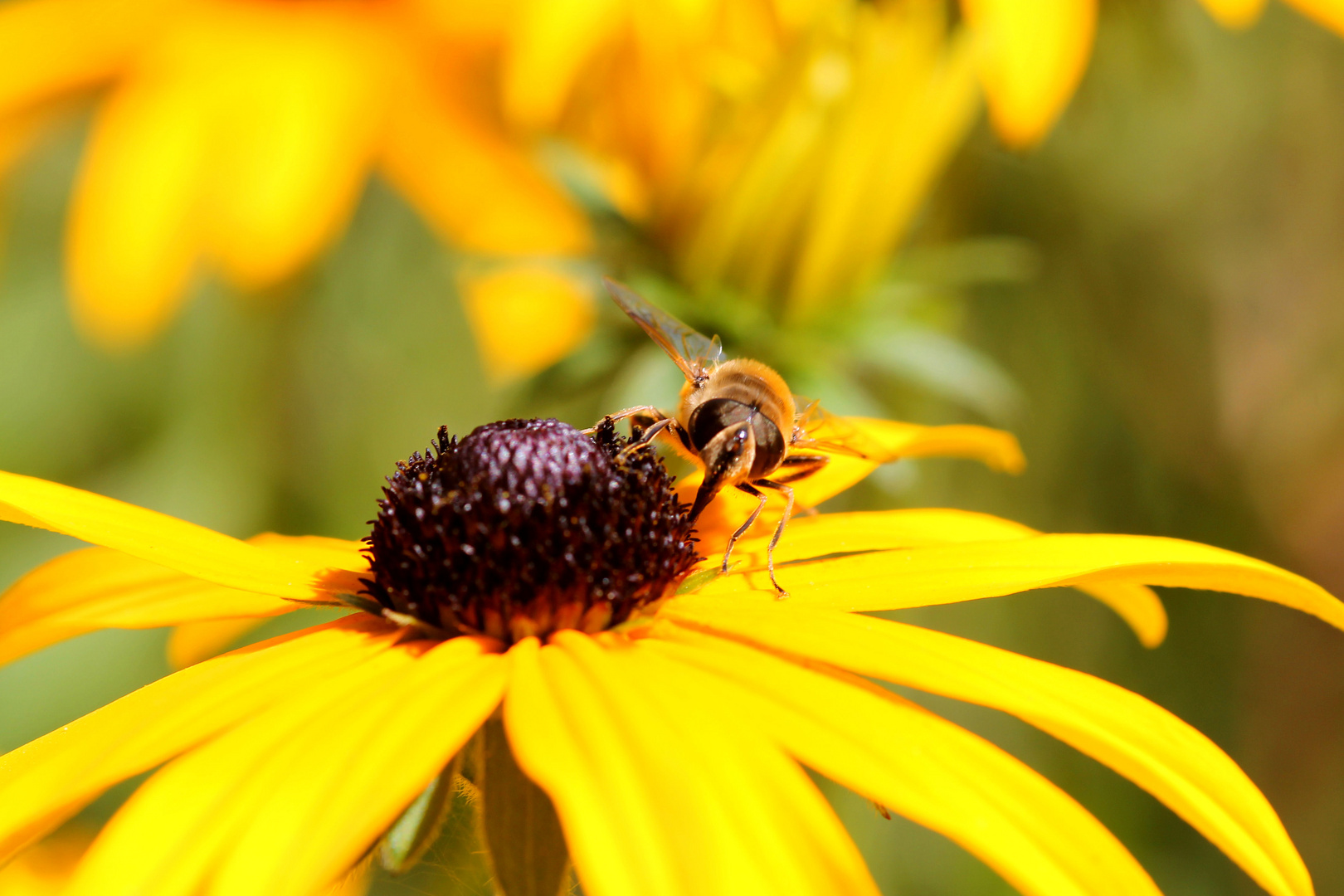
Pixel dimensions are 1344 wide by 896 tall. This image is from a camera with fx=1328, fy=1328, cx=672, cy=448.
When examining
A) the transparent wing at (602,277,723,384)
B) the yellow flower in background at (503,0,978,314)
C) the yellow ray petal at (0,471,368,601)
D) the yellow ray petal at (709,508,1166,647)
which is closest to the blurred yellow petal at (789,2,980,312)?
the yellow flower in background at (503,0,978,314)

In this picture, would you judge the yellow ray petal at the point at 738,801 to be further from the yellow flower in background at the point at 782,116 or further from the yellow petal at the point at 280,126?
the yellow petal at the point at 280,126

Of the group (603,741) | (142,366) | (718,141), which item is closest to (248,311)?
(142,366)

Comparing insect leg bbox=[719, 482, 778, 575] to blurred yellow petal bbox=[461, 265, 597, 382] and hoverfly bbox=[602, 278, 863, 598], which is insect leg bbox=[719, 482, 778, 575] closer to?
hoverfly bbox=[602, 278, 863, 598]

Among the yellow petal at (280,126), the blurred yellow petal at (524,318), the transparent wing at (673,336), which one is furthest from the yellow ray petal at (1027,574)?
the yellow petal at (280,126)

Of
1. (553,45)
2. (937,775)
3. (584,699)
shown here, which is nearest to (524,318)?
(553,45)

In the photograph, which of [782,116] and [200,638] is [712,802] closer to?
[200,638]

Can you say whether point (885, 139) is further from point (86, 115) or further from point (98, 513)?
point (86, 115)
